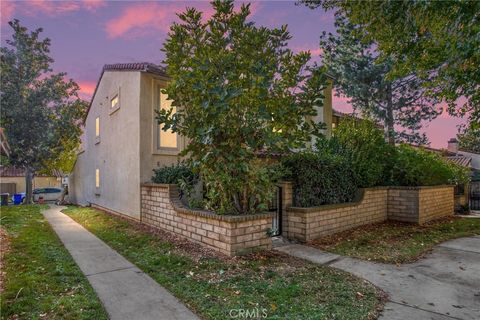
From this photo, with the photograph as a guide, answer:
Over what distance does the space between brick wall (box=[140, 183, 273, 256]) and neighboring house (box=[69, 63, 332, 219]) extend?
1941 millimetres

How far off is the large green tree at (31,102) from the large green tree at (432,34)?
20696 millimetres

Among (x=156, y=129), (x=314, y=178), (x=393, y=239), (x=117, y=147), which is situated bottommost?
(x=393, y=239)

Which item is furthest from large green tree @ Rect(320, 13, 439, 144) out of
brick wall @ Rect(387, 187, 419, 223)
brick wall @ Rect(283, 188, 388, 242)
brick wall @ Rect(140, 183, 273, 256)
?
brick wall @ Rect(140, 183, 273, 256)

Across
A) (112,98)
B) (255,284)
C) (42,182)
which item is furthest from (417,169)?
(42,182)

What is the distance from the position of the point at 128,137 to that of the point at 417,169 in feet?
32.8

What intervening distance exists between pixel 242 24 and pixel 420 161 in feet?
27.3

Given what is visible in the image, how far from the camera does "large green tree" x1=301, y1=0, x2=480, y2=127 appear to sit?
4.41 metres

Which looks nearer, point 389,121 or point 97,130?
point 97,130

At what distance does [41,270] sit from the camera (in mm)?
4590

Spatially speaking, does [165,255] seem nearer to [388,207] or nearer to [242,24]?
[242,24]

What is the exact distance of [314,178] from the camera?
7.23 meters

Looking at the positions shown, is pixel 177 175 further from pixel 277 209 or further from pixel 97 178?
pixel 97 178

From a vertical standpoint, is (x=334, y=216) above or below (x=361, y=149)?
below

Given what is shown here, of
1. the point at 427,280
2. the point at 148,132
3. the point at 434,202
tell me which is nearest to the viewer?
A: the point at 427,280
